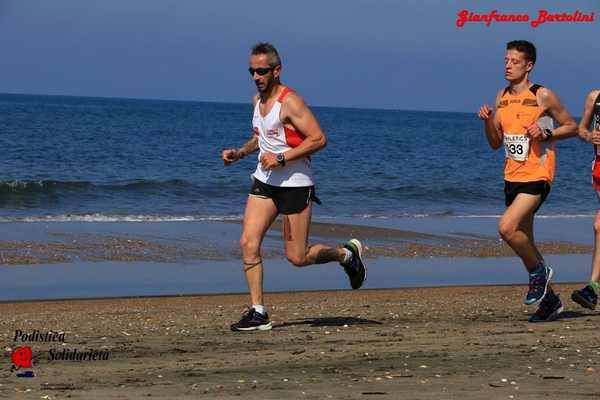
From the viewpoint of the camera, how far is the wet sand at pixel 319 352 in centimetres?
570

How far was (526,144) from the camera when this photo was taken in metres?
8.06

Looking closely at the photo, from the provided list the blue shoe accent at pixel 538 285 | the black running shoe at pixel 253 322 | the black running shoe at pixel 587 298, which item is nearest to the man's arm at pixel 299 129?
the black running shoe at pixel 253 322

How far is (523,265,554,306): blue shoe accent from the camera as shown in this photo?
8.28 meters

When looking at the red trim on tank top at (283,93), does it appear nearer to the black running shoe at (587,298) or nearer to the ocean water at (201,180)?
the black running shoe at (587,298)

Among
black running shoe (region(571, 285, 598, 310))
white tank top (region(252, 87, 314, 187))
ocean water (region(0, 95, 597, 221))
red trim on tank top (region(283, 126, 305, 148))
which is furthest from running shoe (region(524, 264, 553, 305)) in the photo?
ocean water (region(0, 95, 597, 221))

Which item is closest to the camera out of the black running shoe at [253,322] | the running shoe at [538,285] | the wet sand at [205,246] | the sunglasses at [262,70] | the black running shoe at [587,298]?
the sunglasses at [262,70]

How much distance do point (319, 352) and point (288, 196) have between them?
4.29ft

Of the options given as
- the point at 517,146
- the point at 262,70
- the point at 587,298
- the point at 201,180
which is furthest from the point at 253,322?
the point at 201,180

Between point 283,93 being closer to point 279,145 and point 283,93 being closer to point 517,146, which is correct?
point 279,145

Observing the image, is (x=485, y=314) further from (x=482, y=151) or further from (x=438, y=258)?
(x=482, y=151)

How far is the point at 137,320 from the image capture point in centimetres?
903

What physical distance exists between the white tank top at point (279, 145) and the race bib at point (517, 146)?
1.48 m

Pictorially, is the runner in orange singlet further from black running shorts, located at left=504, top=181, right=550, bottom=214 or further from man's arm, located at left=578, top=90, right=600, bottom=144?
man's arm, located at left=578, top=90, right=600, bottom=144

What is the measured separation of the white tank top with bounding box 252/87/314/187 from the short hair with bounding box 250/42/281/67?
196 millimetres
